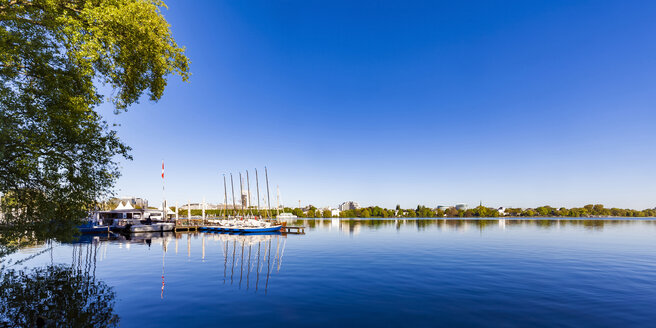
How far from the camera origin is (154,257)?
33.9 m

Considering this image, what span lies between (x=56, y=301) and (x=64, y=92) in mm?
11908

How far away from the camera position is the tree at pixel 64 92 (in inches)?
474

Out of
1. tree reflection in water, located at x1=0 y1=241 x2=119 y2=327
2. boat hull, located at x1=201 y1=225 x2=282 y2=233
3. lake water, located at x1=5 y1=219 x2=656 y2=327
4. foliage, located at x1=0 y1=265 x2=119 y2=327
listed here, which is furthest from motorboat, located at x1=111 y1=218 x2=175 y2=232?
foliage, located at x1=0 y1=265 x2=119 y2=327

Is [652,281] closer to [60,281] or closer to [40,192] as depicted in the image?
[40,192]

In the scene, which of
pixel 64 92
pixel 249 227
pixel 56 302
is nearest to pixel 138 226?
pixel 249 227

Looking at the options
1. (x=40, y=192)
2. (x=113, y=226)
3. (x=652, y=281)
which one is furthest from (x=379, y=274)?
(x=113, y=226)

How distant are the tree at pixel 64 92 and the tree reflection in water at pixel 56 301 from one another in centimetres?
383

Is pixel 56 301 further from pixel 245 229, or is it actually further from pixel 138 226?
pixel 138 226

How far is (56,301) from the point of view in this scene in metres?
16.2

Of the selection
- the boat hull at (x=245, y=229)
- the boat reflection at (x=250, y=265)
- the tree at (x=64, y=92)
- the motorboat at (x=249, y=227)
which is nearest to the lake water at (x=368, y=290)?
the boat reflection at (x=250, y=265)

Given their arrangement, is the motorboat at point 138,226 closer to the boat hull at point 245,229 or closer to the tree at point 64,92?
the boat hull at point 245,229

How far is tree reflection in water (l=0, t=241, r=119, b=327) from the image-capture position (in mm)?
13277

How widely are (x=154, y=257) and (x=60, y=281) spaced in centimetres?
1311

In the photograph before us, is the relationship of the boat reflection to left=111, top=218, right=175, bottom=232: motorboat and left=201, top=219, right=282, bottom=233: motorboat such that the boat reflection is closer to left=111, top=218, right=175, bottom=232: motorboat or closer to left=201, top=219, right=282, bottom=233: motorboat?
left=201, top=219, right=282, bottom=233: motorboat
